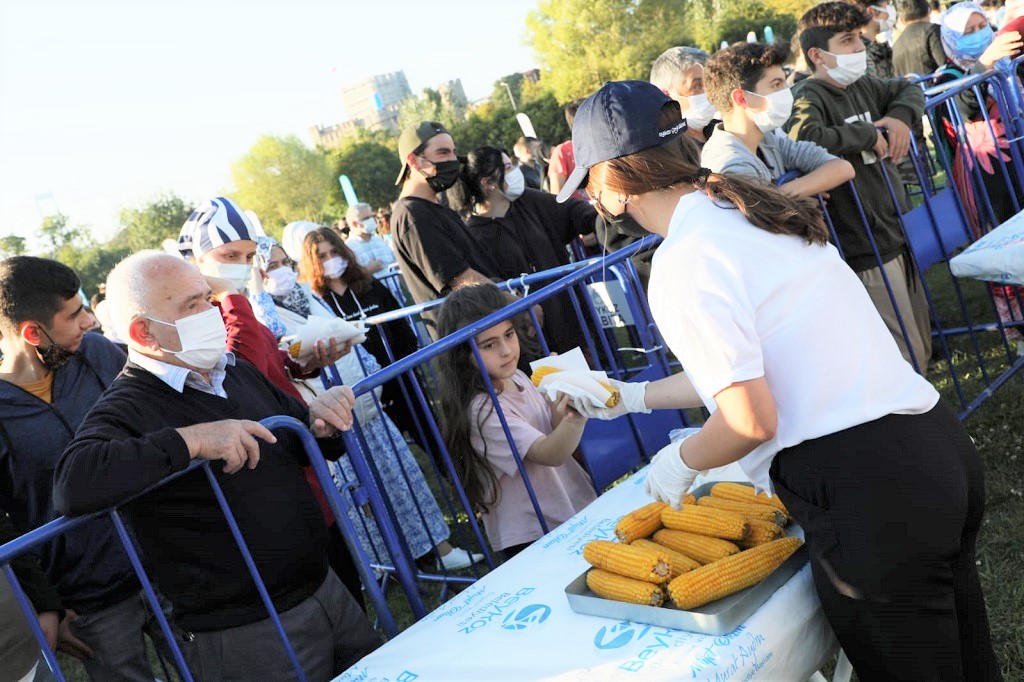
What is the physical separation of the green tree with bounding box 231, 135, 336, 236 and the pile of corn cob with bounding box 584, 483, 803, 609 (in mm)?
74112

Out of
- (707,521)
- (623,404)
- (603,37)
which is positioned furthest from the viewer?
(603,37)

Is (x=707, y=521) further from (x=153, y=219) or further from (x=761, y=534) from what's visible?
(x=153, y=219)

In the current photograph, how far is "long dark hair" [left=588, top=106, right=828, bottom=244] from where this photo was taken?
1932 millimetres

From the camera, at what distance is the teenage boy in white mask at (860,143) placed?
4.43 meters

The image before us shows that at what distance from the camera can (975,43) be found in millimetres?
6766

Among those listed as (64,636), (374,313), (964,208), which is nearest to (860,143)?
(964,208)

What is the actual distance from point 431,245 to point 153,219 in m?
74.5

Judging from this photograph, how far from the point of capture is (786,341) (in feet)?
6.26

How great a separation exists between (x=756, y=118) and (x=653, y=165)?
2.27 metres

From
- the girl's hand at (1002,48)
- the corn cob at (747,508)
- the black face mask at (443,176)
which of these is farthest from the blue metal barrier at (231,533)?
the girl's hand at (1002,48)

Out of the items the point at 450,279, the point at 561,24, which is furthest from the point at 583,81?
the point at 450,279

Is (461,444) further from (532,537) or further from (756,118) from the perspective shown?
(756,118)

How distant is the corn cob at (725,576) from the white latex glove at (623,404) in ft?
2.46

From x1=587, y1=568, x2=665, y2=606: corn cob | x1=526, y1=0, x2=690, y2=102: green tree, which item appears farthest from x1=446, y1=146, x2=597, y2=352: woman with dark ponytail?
x1=526, y1=0, x2=690, y2=102: green tree
